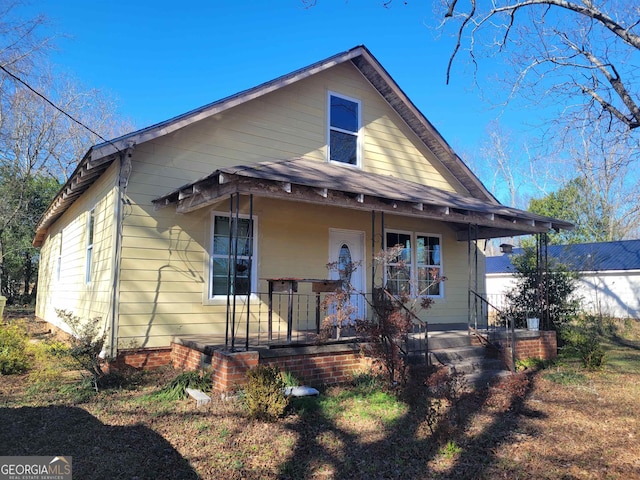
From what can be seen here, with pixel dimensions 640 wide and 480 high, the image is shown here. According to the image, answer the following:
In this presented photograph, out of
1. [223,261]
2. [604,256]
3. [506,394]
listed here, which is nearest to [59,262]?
[223,261]

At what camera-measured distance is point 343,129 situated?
1072 centimetres

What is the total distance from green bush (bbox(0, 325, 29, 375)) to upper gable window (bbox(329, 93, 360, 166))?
7072 mm

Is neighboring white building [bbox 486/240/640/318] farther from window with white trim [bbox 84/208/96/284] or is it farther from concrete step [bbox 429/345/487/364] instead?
window with white trim [bbox 84/208/96/284]

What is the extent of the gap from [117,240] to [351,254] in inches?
194

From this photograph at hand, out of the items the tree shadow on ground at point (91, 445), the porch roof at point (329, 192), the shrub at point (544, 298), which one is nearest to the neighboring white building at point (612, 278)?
the shrub at point (544, 298)

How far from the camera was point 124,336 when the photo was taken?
24.5ft

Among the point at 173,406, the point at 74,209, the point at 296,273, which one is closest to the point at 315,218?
the point at 296,273

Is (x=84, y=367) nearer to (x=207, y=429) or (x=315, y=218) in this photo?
(x=207, y=429)

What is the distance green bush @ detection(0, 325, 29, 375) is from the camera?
7762 mm

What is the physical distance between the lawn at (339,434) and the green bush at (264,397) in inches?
4.7

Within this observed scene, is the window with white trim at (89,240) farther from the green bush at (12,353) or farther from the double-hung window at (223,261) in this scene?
the double-hung window at (223,261)

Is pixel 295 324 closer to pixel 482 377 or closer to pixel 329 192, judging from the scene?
pixel 329 192

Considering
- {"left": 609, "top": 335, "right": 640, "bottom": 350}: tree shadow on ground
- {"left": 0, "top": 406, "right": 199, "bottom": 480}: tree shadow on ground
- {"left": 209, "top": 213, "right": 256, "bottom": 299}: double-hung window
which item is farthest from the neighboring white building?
{"left": 0, "top": 406, "right": 199, "bottom": 480}: tree shadow on ground

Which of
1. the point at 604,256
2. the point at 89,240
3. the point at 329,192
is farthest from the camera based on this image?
the point at 604,256
